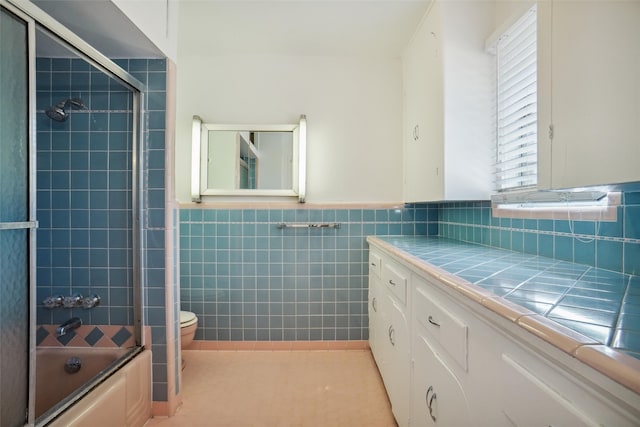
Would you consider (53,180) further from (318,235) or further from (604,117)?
(604,117)

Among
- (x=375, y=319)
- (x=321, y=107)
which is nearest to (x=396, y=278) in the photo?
(x=375, y=319)

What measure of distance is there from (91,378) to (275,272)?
1.29 m

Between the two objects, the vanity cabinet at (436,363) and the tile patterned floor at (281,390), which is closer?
the vanity cabinet at (436,363)

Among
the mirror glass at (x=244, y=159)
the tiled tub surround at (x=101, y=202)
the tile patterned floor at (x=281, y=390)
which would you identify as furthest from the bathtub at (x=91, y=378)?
the mirror glass at (x=244, y=159)

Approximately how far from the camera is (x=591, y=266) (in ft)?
3.84

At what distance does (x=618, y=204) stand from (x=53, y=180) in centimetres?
262

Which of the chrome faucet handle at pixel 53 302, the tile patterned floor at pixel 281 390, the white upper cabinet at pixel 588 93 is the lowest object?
the tile patterned floor at pixel 281 390

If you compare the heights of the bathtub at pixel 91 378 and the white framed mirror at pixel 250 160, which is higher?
the white framed mirror at pixel 250 160

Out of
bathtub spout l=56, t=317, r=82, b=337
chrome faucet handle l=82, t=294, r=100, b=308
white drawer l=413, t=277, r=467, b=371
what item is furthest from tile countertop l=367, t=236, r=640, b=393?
bathtub spout l=56, t=317, r=82, b=337

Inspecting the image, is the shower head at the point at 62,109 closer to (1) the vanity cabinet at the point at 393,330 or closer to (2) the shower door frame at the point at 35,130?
(2) the shower door frame at the point at 35,130

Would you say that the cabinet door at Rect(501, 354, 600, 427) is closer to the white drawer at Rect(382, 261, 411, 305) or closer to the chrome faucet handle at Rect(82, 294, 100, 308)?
the white drawer at Rect(382, 261, 411, 305)

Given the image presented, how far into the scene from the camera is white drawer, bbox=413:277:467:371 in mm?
881

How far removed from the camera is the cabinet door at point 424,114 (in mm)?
1767

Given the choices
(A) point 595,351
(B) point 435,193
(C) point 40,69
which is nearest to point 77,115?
(C) point 40,69
